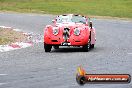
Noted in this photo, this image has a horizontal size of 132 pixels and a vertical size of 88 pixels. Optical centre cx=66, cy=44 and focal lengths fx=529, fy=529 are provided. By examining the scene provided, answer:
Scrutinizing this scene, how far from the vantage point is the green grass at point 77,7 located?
49281 mm

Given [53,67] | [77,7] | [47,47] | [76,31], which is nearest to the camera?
[53,67]

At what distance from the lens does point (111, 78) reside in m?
4.82

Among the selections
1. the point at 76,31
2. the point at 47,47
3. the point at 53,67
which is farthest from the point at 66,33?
the point at 53,67

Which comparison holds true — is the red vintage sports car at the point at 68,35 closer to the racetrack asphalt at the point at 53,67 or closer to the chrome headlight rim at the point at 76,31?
the chrome headlight rim at the point at 76,31

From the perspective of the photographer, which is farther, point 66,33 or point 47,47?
point 47,47

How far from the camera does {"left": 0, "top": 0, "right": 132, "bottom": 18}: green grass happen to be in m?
49.3

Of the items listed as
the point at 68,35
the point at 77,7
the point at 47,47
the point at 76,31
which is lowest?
the point at 77,7

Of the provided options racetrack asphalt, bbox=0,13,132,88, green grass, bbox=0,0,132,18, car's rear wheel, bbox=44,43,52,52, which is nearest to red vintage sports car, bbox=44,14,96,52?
car's rear wheel, bbox=44,43,52,52

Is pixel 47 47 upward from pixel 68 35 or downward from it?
downward

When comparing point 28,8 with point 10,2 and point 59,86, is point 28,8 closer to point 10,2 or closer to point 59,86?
point 10,2

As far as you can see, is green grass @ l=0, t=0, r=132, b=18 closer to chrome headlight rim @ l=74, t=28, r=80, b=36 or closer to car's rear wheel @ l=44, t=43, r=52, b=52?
car's rear wheel @ l=44, t=43, r=52, b=52

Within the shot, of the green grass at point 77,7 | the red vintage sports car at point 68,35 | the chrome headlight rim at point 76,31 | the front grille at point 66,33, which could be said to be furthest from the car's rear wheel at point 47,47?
the green grass at point 77,7

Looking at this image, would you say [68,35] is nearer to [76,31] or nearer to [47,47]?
[76,31]

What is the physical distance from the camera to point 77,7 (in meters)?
54.9
